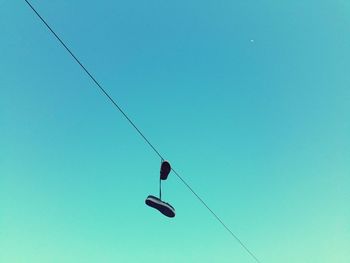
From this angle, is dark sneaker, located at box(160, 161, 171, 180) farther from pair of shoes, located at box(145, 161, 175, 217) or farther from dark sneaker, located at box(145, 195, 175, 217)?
dark sneaker, located at box(145, 195, 175, 217)

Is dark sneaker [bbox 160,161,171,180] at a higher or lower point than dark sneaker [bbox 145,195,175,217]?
higher

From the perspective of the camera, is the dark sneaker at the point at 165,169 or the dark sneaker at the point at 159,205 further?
the dark sneaker at the point at 165,169

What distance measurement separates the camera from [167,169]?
5.13 metres

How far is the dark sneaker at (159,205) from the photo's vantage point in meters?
4.94

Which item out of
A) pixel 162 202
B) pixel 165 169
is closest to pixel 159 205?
pixel 162 202

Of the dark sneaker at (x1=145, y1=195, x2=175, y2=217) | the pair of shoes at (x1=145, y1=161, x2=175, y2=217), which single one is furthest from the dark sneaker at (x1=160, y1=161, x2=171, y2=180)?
the dark sneaker at (x1=145, y1=195, x2=175, y2=217)

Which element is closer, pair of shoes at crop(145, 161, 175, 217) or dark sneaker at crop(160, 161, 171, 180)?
pair of shoes at crop(145, 161, 175, 217)

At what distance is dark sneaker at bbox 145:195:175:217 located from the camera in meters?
4.94

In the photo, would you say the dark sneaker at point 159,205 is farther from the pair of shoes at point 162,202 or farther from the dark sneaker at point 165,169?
the dark sneaker at point 165,169

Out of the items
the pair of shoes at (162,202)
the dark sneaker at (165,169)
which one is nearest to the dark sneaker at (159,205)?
the pair of shoes at (162,202)

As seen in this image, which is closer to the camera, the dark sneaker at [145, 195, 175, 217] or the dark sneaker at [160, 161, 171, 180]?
the dark sneaker at [145, 195, 175, 217]

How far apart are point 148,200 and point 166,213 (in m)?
0.38

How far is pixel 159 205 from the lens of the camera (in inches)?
197

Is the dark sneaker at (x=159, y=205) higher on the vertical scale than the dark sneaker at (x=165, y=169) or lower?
lower
